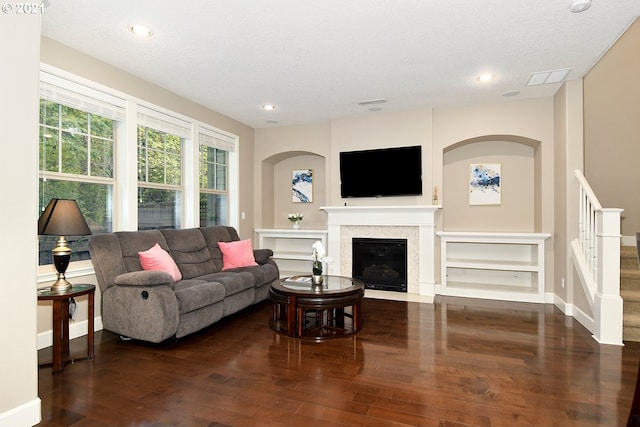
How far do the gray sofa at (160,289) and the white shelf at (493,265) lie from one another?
2.91 meters

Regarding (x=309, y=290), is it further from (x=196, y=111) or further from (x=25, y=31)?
(x=196, y=111)

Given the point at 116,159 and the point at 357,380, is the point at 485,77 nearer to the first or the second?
the point at 357,380

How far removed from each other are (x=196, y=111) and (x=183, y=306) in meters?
3.00

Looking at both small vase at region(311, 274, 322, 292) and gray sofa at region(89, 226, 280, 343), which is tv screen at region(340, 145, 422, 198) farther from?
gray sofa at region(89, 226, 280, 343)

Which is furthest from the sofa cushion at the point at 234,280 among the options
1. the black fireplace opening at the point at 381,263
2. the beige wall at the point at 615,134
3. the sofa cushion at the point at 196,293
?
the beige wall at the point at 615,134

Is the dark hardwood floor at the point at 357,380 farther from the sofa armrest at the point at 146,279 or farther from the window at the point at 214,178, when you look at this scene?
the window at the point at 214,178

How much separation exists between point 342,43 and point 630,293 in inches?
149

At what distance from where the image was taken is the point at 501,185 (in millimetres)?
5309

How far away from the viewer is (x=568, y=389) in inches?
93.0

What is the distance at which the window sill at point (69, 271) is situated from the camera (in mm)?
3141

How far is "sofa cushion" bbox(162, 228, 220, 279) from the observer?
4035mm

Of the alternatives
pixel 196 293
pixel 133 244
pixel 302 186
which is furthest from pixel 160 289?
pixel 302 186

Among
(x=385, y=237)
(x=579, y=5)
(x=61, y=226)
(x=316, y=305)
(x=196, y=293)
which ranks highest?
(x=579, y=5)

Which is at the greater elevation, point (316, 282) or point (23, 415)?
point (316, 282)
